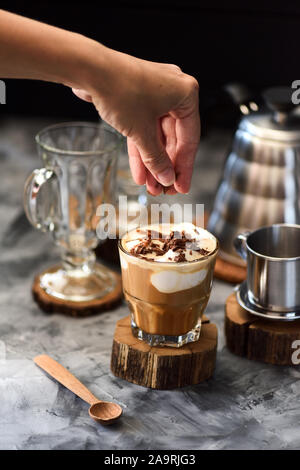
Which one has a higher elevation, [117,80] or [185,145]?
[117,80]

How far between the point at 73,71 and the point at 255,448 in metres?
0.64

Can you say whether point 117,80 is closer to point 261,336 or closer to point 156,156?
point 156,156

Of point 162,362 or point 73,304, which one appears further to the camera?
point 73,304

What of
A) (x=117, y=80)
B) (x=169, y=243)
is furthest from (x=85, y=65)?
(x=169, y=243)

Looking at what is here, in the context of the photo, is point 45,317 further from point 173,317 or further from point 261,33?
point 261,33

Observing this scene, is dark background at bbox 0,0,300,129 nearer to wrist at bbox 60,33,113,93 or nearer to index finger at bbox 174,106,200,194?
index finger at bbox 174,106,200,194

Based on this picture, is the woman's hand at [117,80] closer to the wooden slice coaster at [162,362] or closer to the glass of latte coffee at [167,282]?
the glass of latte coffee at [167,282]

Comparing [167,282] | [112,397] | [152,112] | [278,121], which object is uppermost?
[152,112]

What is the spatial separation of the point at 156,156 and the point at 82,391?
42 centimetres

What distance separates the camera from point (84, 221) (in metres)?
1.57

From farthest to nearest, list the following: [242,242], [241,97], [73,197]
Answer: [241,97] < [73,197] < [242,242]

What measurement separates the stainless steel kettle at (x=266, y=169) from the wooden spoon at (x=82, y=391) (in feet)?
1.77

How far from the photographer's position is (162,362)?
4.16 feet

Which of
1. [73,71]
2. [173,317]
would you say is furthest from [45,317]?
[73,71]
